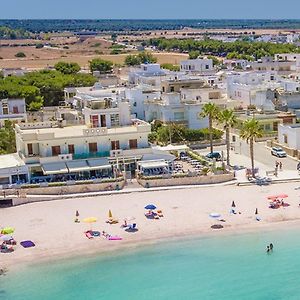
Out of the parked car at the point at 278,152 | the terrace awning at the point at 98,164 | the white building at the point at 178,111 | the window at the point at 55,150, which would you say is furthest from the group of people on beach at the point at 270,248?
the white building at the point at 178,111

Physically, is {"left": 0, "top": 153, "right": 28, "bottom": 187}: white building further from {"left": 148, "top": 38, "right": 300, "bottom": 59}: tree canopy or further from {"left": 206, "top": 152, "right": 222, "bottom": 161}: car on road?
{"left": 148, "top": 38, "right": 300, "bottom": 59}: tree canopy

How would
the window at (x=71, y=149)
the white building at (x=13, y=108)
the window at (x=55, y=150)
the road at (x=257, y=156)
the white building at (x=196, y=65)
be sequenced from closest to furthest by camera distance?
the window at (x=55, y=150), the window at (x=71, y=149), the road at (x=257, y=156), the white building at (x=13, y=108), the white building at (x=196, y=65)

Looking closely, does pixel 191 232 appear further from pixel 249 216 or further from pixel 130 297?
pixel 130 297

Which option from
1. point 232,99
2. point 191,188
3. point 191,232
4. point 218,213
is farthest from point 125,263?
point 232,99

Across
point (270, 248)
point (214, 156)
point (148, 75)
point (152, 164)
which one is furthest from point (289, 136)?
point (148, 75)

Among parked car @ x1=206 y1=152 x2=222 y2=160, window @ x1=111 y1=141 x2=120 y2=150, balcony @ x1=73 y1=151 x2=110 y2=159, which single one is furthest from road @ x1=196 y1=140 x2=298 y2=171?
balcony @ x1=73 y1=151 x2=110 y2=159

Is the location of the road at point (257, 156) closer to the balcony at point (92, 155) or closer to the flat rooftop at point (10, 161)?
the balcony at point (92, 155)
